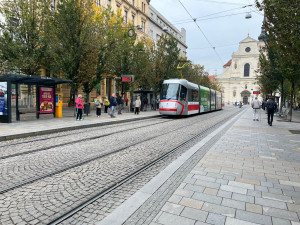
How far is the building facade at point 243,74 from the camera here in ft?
268

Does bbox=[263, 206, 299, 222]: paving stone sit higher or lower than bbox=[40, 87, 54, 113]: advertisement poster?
lower

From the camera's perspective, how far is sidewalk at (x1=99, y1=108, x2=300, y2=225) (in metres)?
2.72

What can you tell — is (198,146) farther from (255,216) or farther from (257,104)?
(257,104)

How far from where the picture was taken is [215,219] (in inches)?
106

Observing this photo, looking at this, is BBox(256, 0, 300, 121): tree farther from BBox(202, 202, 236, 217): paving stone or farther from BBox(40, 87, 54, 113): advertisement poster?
BBox(40, 87, 54, 113): advertisement poster

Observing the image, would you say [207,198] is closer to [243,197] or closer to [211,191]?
[211,191]

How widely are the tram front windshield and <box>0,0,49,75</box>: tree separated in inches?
431

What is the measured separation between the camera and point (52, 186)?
148 inches

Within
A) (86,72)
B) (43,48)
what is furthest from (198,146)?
(43,48)

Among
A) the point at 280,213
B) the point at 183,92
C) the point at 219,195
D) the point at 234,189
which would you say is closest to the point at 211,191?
the point at 219,195

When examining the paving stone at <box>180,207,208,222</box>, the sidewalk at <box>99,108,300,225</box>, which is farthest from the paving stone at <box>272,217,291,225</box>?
the paving stone at <box>180,207,208,222</box>

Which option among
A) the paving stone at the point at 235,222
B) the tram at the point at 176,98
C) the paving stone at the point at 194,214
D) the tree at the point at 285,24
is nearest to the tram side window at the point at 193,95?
the tram at the point at 176,98

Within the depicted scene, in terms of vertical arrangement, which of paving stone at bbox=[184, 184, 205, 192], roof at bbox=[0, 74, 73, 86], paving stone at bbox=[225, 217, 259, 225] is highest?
roof at bbox=[0, 74, 73, 86]

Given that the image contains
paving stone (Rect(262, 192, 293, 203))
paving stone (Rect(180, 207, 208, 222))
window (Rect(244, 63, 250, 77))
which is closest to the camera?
paving stone (Rect(180, 207, 208, 222))
